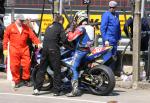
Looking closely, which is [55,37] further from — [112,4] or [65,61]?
[112,4]

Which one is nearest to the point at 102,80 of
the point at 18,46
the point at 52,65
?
the point at 52,65

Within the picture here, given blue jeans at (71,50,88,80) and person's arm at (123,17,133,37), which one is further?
person's arm at (123,17,133,37)

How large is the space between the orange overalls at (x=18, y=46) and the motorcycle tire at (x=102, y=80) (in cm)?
168

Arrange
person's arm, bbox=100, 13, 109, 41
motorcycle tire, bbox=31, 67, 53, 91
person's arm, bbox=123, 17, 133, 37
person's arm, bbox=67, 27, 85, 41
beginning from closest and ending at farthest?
person's arm, bbox=67, 27, 85, 41
motorcycle tire, bbox=31, 67, 53, 91
person's arm, bbox=100, 13, 109, 41
person's arm, bbox=123, 17, 133, 37

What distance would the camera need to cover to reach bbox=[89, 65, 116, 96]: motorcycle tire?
1107cm

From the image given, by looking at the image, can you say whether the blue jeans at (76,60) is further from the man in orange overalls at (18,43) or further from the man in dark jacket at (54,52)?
the man in orange overalls at (18,43)

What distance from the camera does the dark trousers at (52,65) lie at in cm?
1122

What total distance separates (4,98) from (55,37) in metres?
1.64

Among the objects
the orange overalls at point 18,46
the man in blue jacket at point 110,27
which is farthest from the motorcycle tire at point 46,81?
the man in blue jacket at point 110,27

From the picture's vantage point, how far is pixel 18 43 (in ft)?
39.9

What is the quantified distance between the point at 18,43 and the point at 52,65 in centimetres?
127

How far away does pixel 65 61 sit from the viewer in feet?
37.8

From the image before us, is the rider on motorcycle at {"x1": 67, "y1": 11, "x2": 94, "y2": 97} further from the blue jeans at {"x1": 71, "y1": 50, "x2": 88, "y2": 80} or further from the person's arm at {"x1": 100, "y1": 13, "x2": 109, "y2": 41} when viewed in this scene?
the person's arm at {"x1": 100, "y1": 13, "x2": 109, "y2": 41}

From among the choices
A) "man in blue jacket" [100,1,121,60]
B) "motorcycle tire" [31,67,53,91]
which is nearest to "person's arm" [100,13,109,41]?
"man in blue jacket" [100,1,121,60]
